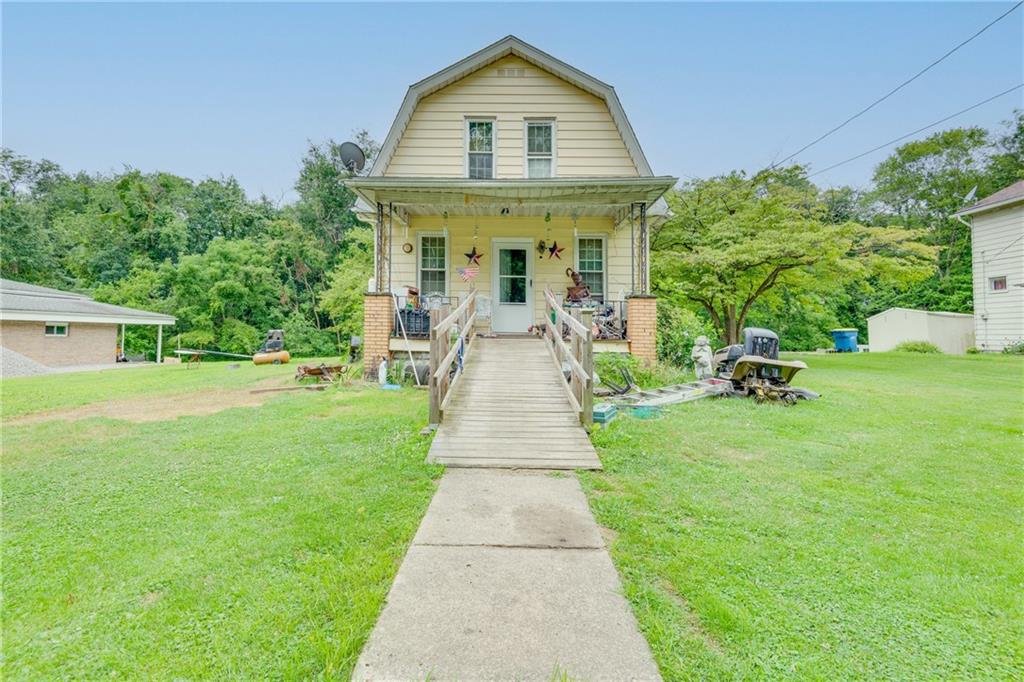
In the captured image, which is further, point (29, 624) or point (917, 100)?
point (917, 100)

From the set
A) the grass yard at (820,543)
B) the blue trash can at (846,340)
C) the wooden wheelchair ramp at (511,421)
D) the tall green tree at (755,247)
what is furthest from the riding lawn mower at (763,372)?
the blue trash can at (846,340)

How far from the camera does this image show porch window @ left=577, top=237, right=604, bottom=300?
10930mm

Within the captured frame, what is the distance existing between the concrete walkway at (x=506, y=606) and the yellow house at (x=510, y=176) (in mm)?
7070

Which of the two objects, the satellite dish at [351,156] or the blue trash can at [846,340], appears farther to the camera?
the blue trash can at [846,340]

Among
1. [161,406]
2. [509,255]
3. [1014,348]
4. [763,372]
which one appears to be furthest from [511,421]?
[1014,348]

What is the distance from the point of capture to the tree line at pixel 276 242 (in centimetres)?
2386

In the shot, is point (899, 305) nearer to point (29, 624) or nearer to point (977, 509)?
point (977, 509)

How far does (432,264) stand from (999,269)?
20874 mm

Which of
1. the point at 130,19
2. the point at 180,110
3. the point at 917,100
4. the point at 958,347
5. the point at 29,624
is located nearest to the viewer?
the point at 29,624

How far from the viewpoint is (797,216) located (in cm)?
1298

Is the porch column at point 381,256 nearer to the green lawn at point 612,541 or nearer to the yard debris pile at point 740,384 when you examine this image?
the green lawn at point 612,541

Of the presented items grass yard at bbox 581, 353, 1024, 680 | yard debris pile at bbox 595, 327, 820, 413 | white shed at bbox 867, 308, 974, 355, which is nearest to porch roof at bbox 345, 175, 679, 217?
yard debris pile at bbox 595, 327, 820, 413

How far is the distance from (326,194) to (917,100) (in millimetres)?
34295

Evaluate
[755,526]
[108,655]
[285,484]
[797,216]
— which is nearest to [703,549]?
[755,526]
